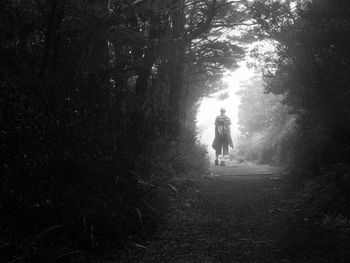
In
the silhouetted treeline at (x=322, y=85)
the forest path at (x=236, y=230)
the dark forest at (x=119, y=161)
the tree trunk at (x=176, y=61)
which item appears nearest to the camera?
the dark forest at (x=119, y=161)

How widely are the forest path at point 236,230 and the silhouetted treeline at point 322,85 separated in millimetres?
547

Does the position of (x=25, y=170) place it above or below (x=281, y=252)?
above

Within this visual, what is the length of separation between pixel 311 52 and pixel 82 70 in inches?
160

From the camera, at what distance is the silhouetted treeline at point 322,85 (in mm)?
5812

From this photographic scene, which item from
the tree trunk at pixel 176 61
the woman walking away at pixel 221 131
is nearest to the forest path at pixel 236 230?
the tree trunk at pixel 176 61

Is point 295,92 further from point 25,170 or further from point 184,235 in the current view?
point 25,170

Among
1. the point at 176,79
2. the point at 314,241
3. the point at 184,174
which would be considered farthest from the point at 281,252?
the point at 176,79

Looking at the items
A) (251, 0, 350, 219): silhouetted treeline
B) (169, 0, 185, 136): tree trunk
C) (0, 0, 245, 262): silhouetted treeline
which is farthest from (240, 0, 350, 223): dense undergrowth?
(0, 0, 245, 262): silhouetted treeline

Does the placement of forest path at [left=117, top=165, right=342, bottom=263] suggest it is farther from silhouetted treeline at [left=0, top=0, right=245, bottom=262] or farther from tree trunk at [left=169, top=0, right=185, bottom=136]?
tree trunk at [left=169, top=0, right=185, bottom=136]

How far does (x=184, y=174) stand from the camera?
9953 millimetres

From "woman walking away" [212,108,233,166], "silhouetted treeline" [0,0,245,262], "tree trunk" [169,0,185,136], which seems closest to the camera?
"silhouetted treeline" [0,0,245,262]

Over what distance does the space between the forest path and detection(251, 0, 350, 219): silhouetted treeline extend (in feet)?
1.80

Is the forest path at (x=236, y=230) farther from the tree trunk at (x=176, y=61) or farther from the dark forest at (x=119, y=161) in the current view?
the tree trunk at (x=176, y=61)

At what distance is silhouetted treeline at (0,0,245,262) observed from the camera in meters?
4.07
